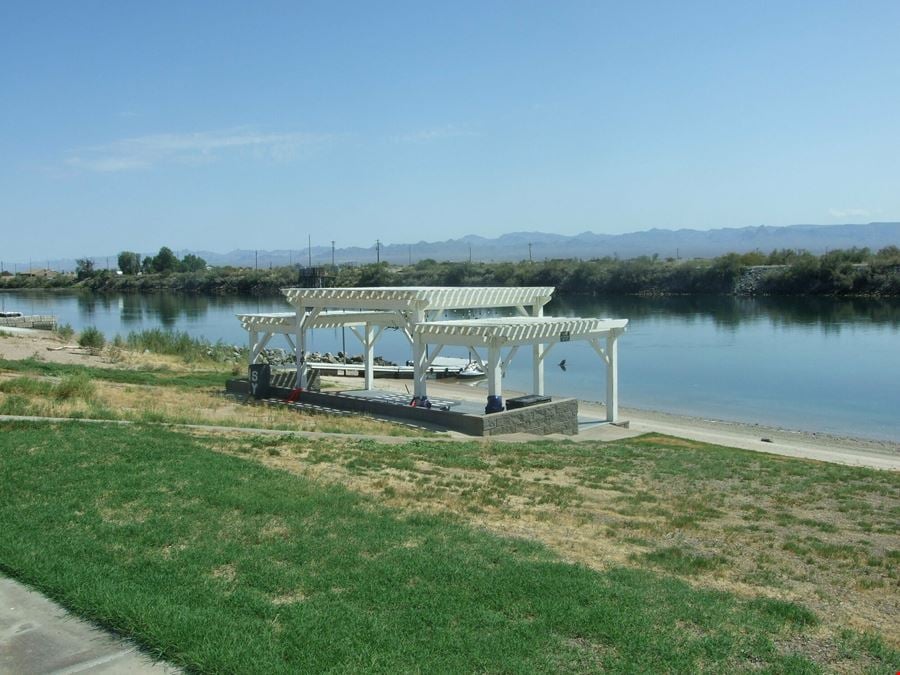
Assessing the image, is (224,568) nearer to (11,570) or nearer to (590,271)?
(11,570)

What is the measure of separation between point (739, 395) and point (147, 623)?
3229cm

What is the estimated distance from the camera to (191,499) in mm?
8320

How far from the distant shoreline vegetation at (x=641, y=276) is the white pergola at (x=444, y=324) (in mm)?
73102

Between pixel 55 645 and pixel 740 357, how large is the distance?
44.6 meters

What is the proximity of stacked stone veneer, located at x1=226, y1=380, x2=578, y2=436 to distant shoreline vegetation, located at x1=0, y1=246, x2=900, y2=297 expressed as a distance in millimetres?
76095

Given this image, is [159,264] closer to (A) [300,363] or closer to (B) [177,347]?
(B) [177,347]

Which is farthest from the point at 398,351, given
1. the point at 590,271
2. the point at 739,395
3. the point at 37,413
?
the point at 590,271

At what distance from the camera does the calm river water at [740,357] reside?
31.6 metres

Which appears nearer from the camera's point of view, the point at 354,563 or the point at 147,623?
the point at 147,623

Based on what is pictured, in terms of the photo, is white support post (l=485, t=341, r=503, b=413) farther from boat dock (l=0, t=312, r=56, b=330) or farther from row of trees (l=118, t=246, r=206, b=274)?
row of trees (l=118, t=246, r=206, b=274)

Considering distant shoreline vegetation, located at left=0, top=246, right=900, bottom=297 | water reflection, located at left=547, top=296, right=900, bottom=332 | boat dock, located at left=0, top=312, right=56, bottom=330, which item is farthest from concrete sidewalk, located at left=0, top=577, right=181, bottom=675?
distant shoreline vegetation, located at left=0, top=246, right=900, bottom=297

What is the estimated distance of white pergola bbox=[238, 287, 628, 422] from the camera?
63.3 feet

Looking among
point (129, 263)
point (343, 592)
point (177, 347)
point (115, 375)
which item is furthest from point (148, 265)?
point (343, 592)

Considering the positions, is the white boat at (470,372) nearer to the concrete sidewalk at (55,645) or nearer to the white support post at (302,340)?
the white support post at (302,340)
